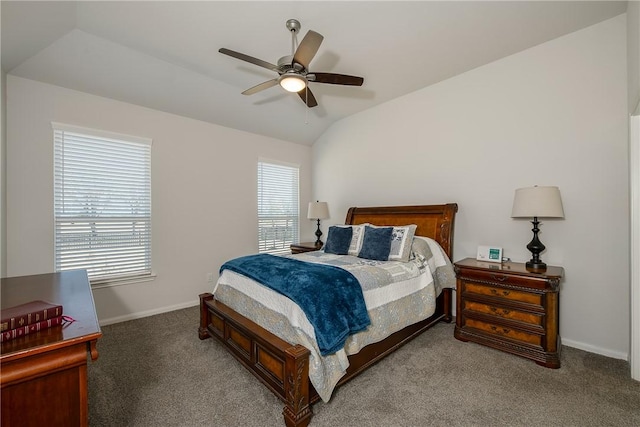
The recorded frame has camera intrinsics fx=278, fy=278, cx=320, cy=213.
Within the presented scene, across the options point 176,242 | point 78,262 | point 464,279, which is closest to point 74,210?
point 78,262

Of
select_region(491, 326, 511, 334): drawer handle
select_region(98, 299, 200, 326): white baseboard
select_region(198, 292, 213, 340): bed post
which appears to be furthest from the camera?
select_region(98, 299, 200, 326): white baseboard

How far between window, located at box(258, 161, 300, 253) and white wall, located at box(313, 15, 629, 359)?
6.88 feet

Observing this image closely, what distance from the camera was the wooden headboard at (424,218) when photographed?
3336 millimetres

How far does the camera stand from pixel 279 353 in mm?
1822

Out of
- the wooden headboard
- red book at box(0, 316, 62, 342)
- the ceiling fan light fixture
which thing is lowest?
red book at box(0, 316, 62, 342)

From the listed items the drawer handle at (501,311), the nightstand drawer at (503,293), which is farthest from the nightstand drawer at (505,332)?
the nightstand drawer at (503,293)

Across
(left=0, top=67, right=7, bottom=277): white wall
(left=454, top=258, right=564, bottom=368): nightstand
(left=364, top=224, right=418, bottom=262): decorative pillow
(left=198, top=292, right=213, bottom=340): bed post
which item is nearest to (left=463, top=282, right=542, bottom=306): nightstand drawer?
(left=454, top=258, right=564, bottom=368): nightstand

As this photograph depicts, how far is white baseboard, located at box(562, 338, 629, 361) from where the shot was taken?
2.42m

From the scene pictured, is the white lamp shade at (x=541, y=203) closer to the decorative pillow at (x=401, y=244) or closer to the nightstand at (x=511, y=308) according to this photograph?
the nightstand at (x=511, y=308)

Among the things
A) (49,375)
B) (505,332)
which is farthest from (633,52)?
(49,375)

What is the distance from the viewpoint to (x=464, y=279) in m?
2.81

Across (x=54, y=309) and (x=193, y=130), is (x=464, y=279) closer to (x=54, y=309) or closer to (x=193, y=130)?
(x=54, y=309)

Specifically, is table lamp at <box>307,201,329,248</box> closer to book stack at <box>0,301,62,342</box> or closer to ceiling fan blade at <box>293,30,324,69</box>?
ceiling fan blade at <box>293,30,324,69</box>

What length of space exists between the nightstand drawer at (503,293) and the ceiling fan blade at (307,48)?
256 centimetres
